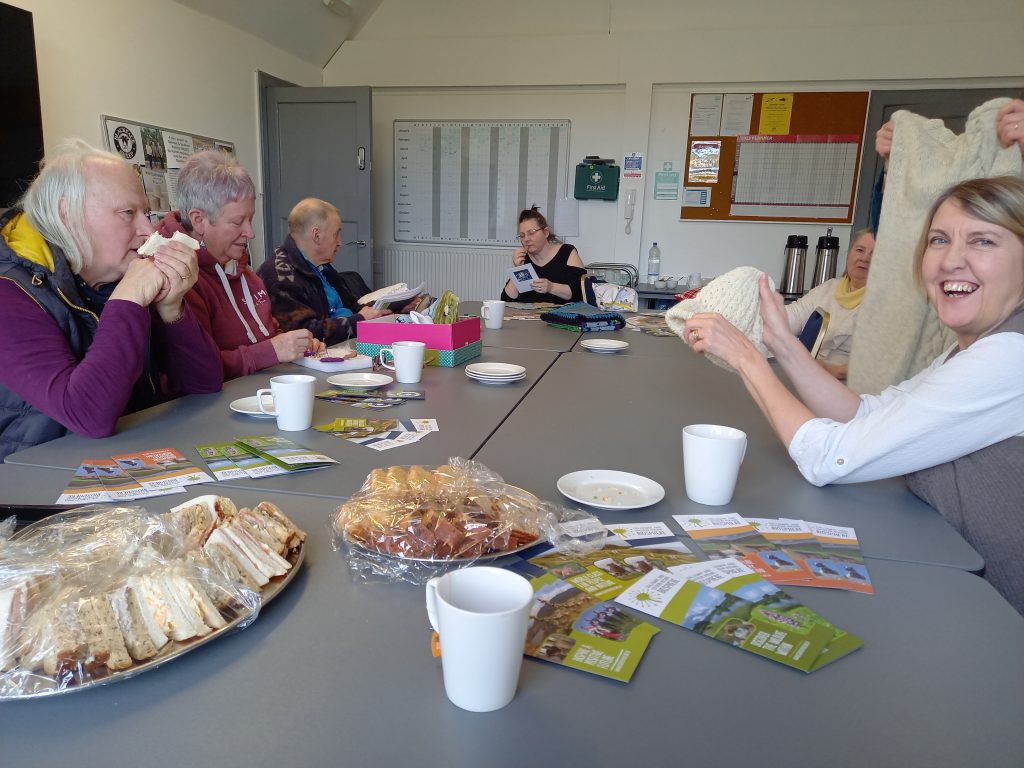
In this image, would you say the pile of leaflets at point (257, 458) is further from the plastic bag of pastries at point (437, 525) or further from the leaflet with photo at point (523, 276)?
the leaflet with photo at point (523, 276)

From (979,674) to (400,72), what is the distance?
5.89m

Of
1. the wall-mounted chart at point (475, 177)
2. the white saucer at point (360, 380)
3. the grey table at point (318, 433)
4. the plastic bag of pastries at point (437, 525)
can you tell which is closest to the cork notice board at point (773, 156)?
Result: the wall-mounted chart at point (475, 177)

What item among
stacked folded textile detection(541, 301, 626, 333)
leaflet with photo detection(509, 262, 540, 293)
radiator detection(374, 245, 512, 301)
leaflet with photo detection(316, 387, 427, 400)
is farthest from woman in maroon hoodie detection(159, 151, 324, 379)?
radiator detection(374, 245, 512, 301)

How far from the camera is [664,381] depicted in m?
2.04

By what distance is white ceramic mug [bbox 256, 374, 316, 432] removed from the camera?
1.39 m

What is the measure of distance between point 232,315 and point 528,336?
44.4 inches

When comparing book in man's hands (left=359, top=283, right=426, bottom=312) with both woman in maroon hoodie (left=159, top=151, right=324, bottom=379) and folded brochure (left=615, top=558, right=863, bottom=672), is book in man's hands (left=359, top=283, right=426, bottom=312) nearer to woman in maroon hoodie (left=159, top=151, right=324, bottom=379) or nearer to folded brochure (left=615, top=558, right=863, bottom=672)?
woman in maroon hoodie (left=159, top=151, right=324, bottom=379)

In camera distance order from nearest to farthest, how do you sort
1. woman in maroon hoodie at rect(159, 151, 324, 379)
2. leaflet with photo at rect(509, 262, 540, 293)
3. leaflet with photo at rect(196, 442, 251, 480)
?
leaflet with photo at rect(196, 442, 251, 480), woman in maroon hoodie at rect(159, 151, 324, 379), leaflet with photo at rect(509, 262, 540, 293)

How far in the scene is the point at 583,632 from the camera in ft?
2.41

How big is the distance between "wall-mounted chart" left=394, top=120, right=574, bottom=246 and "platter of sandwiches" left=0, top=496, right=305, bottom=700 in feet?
17.0

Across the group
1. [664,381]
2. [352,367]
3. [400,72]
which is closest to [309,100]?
[400,72]

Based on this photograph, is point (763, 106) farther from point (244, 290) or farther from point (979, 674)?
point (979, 674)

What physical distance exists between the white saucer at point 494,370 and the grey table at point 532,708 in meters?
1.18

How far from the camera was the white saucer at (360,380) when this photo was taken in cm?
184
